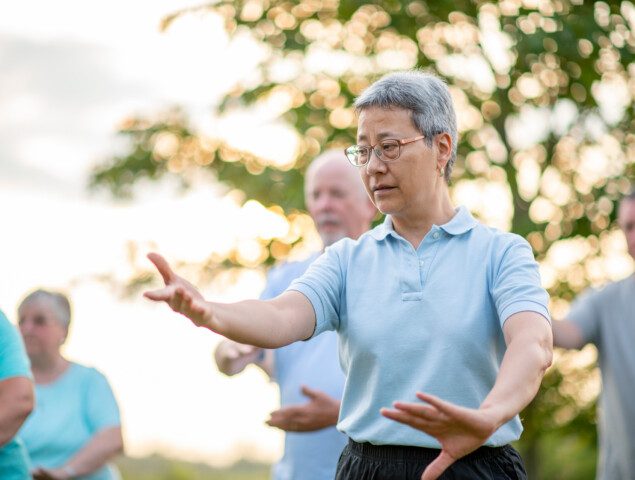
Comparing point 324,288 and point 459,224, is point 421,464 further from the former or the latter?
point 459,224

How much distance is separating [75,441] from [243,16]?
4576mm

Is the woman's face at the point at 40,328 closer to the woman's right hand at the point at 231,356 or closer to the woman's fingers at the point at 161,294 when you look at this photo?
the woman's right hand at the point at 231,356

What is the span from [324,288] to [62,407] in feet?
9.37

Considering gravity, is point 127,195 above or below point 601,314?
above

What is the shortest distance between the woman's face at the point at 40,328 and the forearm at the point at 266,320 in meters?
2.87

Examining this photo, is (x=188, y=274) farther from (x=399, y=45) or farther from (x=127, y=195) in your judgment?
(x=399, y=45)

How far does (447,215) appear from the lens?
9.20ft

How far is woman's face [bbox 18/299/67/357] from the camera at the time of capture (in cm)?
521

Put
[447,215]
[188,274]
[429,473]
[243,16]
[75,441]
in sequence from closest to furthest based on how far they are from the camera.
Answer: [429,473] < [447,215] < [75,441] < [243,16] < [188,274]

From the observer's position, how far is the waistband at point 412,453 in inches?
100

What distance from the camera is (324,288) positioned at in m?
2.72

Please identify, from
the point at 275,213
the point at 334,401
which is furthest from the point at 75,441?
the point at 275,213

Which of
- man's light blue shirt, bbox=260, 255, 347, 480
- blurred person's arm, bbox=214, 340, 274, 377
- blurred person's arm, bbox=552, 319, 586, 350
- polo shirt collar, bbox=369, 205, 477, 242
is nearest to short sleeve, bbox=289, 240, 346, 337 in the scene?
polo shirt collar, bbox=369, 205, 477, 242

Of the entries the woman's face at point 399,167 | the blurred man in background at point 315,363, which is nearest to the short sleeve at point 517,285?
the woman's face at point 399,167
